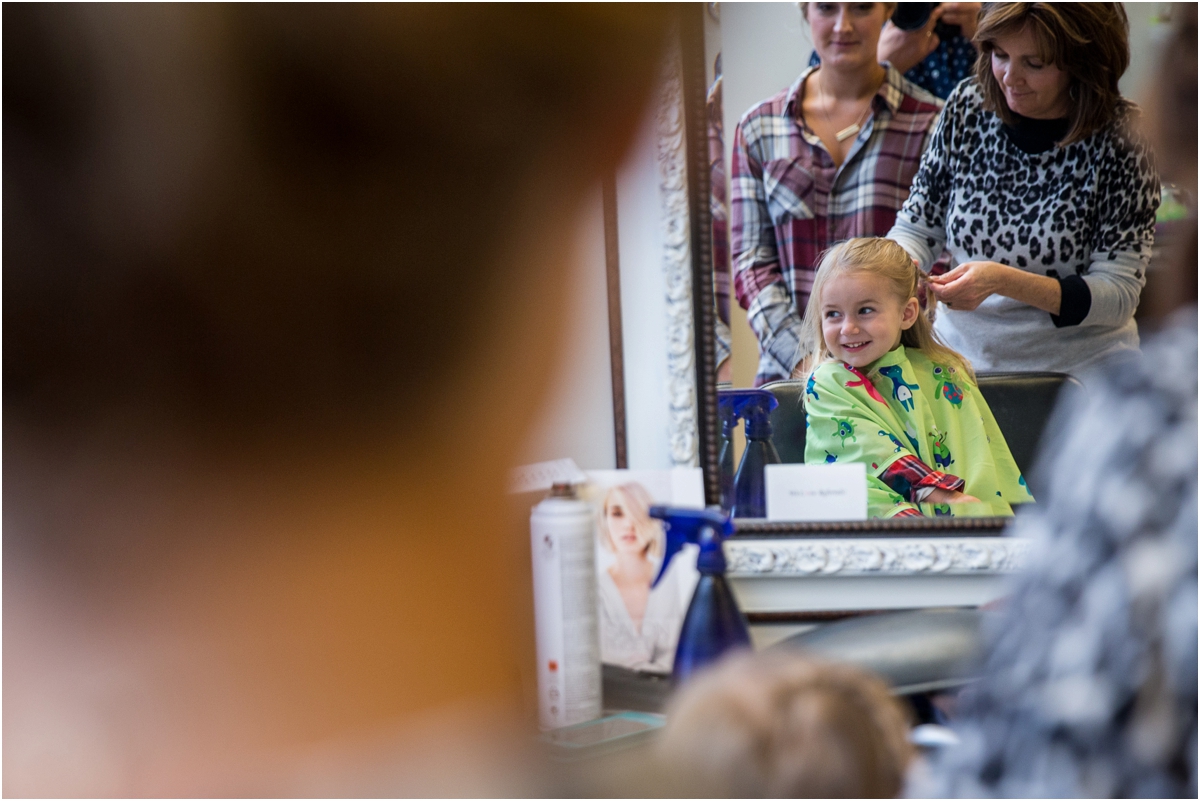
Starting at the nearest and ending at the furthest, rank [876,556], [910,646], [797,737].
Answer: [797,737], [910,646], [876,556]

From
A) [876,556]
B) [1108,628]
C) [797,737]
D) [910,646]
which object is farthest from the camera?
[876,556]

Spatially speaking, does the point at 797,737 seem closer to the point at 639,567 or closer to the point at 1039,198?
the point at 639,567

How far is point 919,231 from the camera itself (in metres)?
0.97

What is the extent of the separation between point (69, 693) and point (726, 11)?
34.9 inches

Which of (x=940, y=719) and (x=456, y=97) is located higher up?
(x=456, y=97)

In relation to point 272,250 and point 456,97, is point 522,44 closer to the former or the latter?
point 456,97

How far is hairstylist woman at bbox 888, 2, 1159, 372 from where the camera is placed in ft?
3.09

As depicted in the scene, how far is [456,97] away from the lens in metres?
0.95

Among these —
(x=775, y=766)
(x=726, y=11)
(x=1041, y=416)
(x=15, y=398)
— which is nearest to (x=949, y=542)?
(x=1041, y=416)

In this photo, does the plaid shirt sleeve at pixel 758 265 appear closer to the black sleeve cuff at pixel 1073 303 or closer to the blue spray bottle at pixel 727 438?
the blue spray bottle at pixel 727 438

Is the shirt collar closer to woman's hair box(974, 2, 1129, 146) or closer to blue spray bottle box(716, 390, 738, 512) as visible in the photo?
woman's hair box(974, 2, 1129, 146)

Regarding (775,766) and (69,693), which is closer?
(775,766)

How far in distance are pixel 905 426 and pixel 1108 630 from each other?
0.54 meters

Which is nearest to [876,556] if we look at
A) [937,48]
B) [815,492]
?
[815,492]
